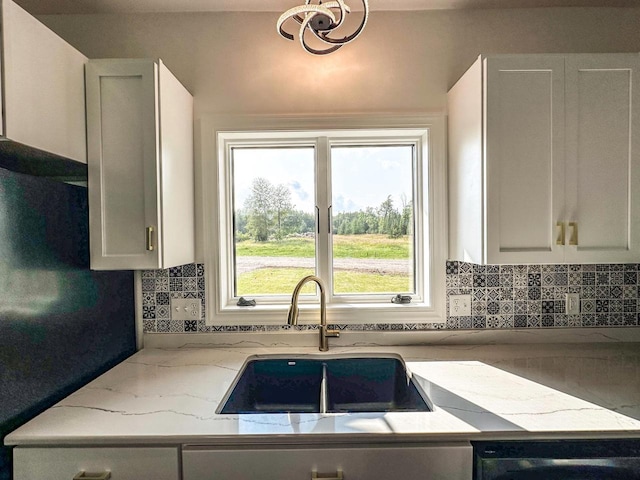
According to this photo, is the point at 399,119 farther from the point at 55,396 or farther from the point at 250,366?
the point at 55,396

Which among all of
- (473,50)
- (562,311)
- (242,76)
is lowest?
(562,311)

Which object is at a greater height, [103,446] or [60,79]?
[60,79]

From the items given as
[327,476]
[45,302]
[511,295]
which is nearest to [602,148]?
[511,295]

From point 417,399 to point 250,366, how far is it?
0.74m

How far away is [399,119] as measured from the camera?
1.78 metres

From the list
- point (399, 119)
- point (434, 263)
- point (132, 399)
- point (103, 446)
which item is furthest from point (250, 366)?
point (399, 119)

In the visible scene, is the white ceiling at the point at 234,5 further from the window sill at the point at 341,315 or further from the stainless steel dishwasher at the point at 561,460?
the stainless steel dishwasher at the point at 561,460

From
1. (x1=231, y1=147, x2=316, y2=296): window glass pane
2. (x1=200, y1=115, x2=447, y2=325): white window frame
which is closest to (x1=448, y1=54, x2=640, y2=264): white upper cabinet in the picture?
(x1=200, y1=115, x2=447, y2=325): white window frame

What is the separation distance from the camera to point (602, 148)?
1.45m

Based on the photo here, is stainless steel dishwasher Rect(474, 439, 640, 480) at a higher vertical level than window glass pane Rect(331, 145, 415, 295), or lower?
lower

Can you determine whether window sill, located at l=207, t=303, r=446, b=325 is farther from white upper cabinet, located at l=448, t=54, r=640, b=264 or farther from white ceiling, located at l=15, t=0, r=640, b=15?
white ceiling, located at l=15, t=0, r=640, b=15

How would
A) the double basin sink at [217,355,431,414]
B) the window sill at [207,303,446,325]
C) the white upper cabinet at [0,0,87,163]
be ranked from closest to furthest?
the white upper cabinet at [0,0,87,163] → the double basin sink at [217,355,431,414] → the window sill at [207,303,446,325]

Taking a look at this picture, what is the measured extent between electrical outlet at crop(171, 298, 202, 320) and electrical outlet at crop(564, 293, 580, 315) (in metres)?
1.81

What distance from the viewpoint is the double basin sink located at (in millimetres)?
1593
